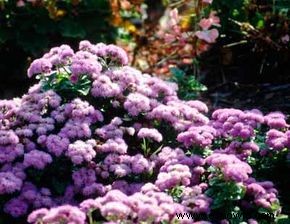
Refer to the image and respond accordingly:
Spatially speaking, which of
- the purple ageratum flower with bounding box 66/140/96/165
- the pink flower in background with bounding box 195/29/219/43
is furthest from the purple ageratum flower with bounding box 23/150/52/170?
the pink flower in background with bounding box 195/29/219/43

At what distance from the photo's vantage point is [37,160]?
3.55 meters

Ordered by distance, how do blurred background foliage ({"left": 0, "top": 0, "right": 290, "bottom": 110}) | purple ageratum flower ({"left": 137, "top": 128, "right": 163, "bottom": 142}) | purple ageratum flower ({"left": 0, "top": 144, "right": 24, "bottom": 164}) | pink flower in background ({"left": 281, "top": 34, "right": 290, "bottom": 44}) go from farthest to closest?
blurred background foliage ({"left": 0, "top": 0, "right": 290, "bottom": 110})
pink flower in background ({"left": 281, "top": 34, "right": 290, "bottom": 44})
purple ageratum flower ({"left": 137, "top": 128, "right": 163, "bottom": 142})
purple ageratum flower ({"left": 0, "top": 144, "right": 24, "bottom": 164})

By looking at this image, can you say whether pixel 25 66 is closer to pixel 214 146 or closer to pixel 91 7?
pixel 91 7

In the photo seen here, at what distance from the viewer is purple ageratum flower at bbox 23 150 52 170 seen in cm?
355

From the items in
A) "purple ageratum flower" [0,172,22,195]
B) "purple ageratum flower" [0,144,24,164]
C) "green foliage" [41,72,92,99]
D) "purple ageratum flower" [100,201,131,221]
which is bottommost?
"purple ageratum flower" [100,201,131,221]

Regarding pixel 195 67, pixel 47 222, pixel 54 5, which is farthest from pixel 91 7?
pixel 47 222

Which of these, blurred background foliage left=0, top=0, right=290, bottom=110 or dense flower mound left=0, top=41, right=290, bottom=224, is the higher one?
blurred background foliage left=0, top=0, right=290, bottom=110

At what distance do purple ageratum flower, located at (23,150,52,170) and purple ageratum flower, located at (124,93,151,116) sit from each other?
62 centimetres

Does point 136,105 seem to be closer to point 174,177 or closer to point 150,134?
point 150,134

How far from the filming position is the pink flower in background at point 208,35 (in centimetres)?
516

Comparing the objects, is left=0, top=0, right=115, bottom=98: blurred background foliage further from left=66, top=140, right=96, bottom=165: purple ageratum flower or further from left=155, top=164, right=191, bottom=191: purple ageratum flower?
left=155, top=164, right=191, bottom=191: purple ageratum flower

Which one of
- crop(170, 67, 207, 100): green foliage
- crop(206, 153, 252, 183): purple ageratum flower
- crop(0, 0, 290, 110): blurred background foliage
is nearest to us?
crop(206, 153, 252, 183): purple ageratum flower

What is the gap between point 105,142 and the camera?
12.6 feet

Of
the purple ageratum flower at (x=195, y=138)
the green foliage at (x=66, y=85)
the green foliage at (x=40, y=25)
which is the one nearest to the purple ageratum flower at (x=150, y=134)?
the purple ageratum flower at (x=195, y=138)
